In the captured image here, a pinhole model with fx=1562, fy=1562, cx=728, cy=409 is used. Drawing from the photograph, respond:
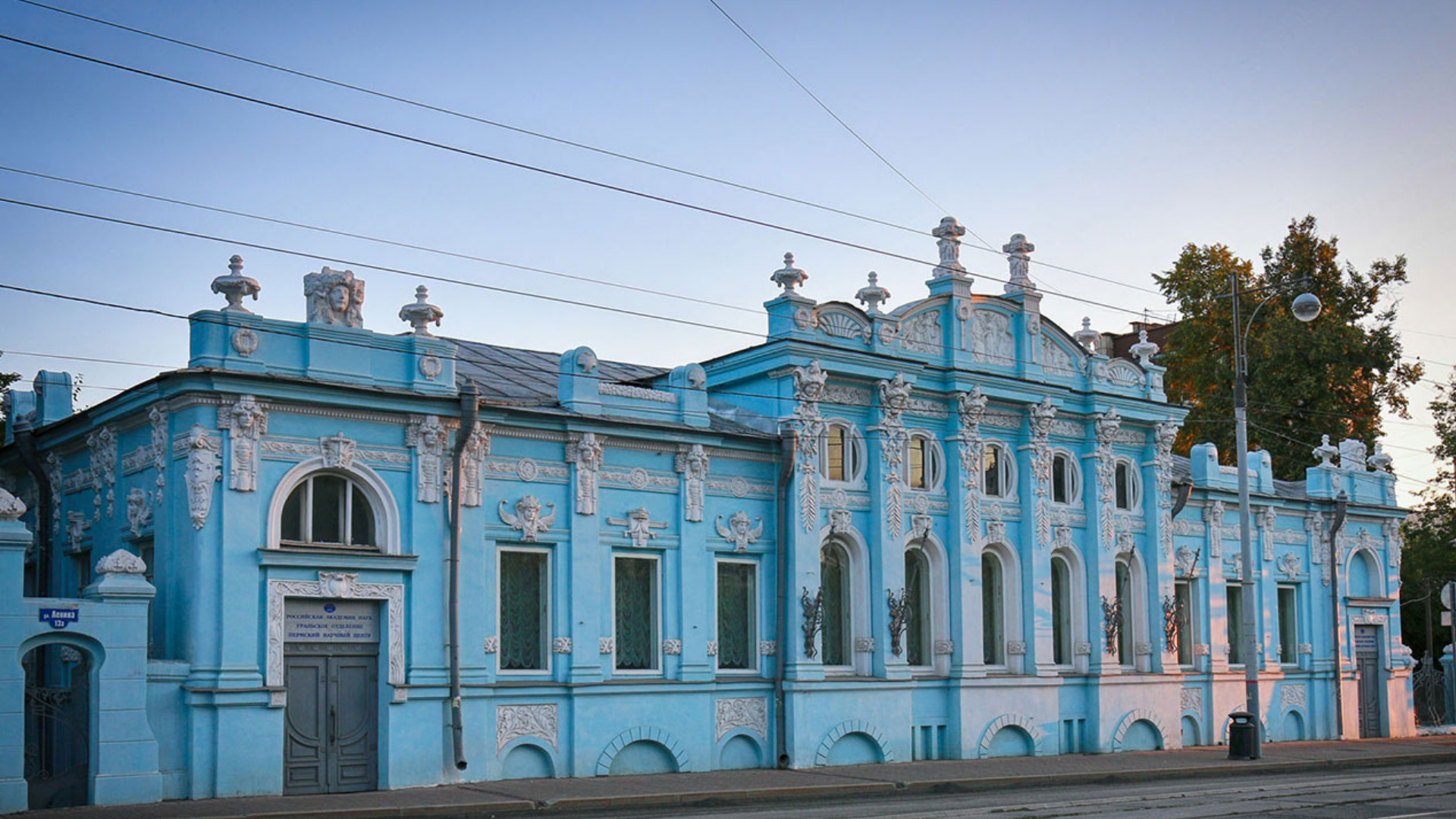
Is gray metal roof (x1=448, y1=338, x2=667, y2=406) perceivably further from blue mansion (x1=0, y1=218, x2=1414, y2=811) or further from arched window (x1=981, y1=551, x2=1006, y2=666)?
arched window (x1=981, y1=551, x2=1006, y2=666)

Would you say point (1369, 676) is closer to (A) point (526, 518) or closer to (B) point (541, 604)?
(B) point (541, 604)

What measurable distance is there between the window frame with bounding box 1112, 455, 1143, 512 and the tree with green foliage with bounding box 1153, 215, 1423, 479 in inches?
490

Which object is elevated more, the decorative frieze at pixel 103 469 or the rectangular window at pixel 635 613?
the decorative frieze at pixel 103 469

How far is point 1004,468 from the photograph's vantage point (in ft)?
96.3

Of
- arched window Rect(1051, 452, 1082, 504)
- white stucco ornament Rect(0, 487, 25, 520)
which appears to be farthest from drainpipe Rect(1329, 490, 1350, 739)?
white stucco ornament Rect(0, 487, 25, 520)

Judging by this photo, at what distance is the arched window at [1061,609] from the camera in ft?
100

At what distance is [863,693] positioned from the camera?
1031 inches

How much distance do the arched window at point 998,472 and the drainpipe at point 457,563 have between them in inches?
429

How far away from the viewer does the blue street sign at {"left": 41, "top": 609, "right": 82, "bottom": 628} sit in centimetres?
1814

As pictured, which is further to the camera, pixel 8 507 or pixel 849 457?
pixel 849 457

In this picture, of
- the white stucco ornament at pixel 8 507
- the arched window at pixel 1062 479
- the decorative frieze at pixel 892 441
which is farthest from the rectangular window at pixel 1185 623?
the white stucco ornament at pixel 8 507

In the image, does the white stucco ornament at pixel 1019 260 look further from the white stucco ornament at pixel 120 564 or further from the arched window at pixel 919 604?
the white stucco ornament at pixel 120 564

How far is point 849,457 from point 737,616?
135 inches

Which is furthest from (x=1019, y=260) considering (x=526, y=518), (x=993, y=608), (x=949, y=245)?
(x=526, y=518)
